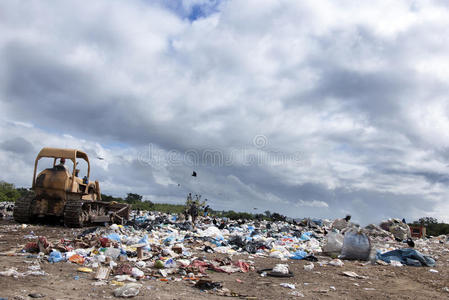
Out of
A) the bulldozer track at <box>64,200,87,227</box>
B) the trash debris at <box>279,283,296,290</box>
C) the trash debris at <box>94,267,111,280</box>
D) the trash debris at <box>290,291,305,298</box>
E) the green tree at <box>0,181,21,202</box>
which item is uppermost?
the green tree at <box>0,181,21,202</box>

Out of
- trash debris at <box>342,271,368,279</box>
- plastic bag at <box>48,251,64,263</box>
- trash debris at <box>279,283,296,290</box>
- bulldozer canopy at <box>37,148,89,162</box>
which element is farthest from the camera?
bulldozer canopy at <box>37,148,89,162</box>

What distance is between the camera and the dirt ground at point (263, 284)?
405 centimetres

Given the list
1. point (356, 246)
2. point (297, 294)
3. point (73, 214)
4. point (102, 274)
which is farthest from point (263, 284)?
point (73, 214)

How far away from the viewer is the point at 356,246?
743 cm

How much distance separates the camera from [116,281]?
4523 millimetres

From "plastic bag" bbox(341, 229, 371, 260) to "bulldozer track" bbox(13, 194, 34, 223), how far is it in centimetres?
854

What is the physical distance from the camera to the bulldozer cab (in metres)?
10.4

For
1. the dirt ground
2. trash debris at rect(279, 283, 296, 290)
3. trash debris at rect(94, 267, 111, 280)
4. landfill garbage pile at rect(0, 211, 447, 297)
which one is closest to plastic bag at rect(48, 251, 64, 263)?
landfill garbage pile at rect(0, 211, 447, 297)

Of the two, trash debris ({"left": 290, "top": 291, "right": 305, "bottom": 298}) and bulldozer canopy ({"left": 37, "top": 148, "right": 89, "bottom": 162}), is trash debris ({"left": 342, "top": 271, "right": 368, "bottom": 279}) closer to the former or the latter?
trash debris ({"left": 290, "top": 291, "right": 305, "bottom": 298})

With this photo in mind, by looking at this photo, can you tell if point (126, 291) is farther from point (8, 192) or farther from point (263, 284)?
point (8, 192)

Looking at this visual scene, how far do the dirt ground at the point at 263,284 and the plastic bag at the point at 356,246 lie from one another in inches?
15.6

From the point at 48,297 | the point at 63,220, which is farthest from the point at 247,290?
the point at 63,220

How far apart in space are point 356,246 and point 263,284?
327 centimetres

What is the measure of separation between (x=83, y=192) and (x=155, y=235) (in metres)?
3.62
